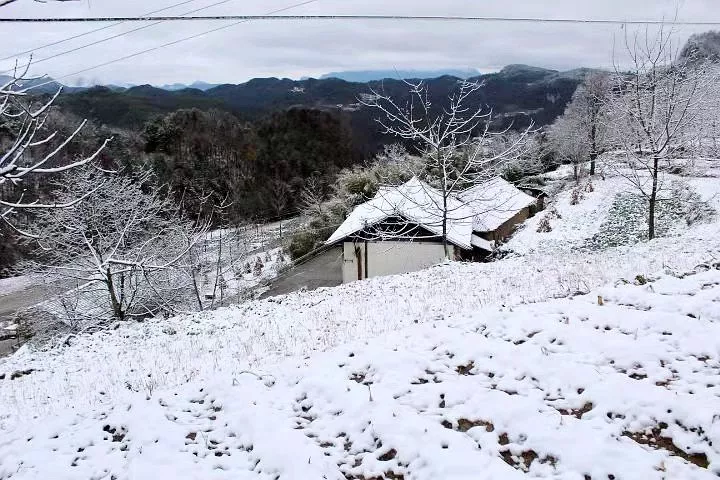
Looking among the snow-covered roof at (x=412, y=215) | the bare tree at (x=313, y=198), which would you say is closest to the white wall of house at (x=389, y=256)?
the snow-covered roof at (x=412, y=215)

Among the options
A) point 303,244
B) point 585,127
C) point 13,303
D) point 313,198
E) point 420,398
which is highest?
point 585,127

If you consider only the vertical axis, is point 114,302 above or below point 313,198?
below

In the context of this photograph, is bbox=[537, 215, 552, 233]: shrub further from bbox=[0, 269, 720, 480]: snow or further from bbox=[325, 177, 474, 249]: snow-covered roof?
bbox=[0, 269, 720, 480]: snow

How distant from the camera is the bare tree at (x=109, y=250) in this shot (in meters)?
16.4

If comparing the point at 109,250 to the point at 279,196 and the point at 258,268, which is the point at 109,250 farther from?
the point at 279,196

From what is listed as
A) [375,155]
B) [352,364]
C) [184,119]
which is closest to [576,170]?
[375,155]

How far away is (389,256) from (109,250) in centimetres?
1250

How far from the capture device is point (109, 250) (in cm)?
1741

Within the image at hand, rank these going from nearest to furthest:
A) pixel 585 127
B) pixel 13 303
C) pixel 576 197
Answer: pixel 13 303
pixel 576 197
pixel 585 127

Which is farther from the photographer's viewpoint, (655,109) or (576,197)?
(576,197)

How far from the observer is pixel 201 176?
4875 centimetres

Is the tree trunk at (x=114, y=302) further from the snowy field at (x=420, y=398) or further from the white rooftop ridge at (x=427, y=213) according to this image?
the white rooftop ridge at (x=427, y=213)

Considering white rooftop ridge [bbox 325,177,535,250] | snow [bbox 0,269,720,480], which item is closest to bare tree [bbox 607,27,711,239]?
white rooftop ridge [bbox 325,177,535,250]

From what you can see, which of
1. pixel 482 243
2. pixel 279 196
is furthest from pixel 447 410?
pixel 279 196
